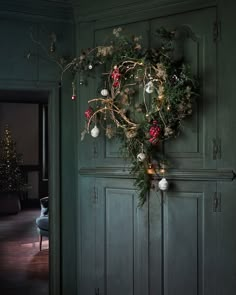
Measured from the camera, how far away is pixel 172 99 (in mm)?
2910

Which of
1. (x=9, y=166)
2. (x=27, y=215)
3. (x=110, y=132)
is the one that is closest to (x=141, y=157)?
(x=110, y=132)

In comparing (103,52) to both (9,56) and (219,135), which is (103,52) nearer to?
(9,56)

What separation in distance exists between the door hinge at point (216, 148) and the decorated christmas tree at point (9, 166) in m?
7.72

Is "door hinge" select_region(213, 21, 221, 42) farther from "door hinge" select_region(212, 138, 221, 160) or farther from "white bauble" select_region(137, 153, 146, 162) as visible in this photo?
"white bauble" select_region(137, 153, 146, 162)

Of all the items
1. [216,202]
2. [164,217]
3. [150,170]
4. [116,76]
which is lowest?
[164,217]

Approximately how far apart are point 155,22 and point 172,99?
680mm

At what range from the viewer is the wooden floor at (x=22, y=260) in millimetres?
4745

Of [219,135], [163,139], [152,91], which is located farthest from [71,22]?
[219,135]

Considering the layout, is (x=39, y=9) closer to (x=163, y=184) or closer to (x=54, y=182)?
(x=54, y=182)

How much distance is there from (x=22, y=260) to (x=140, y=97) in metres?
3.59

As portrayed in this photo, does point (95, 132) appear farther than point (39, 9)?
No

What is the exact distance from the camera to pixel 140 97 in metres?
3.25

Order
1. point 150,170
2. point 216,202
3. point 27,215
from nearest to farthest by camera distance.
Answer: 1. point 216,202
2. point 150,170
3. point 27,215

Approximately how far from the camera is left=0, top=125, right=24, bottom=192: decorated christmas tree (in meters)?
10.0
